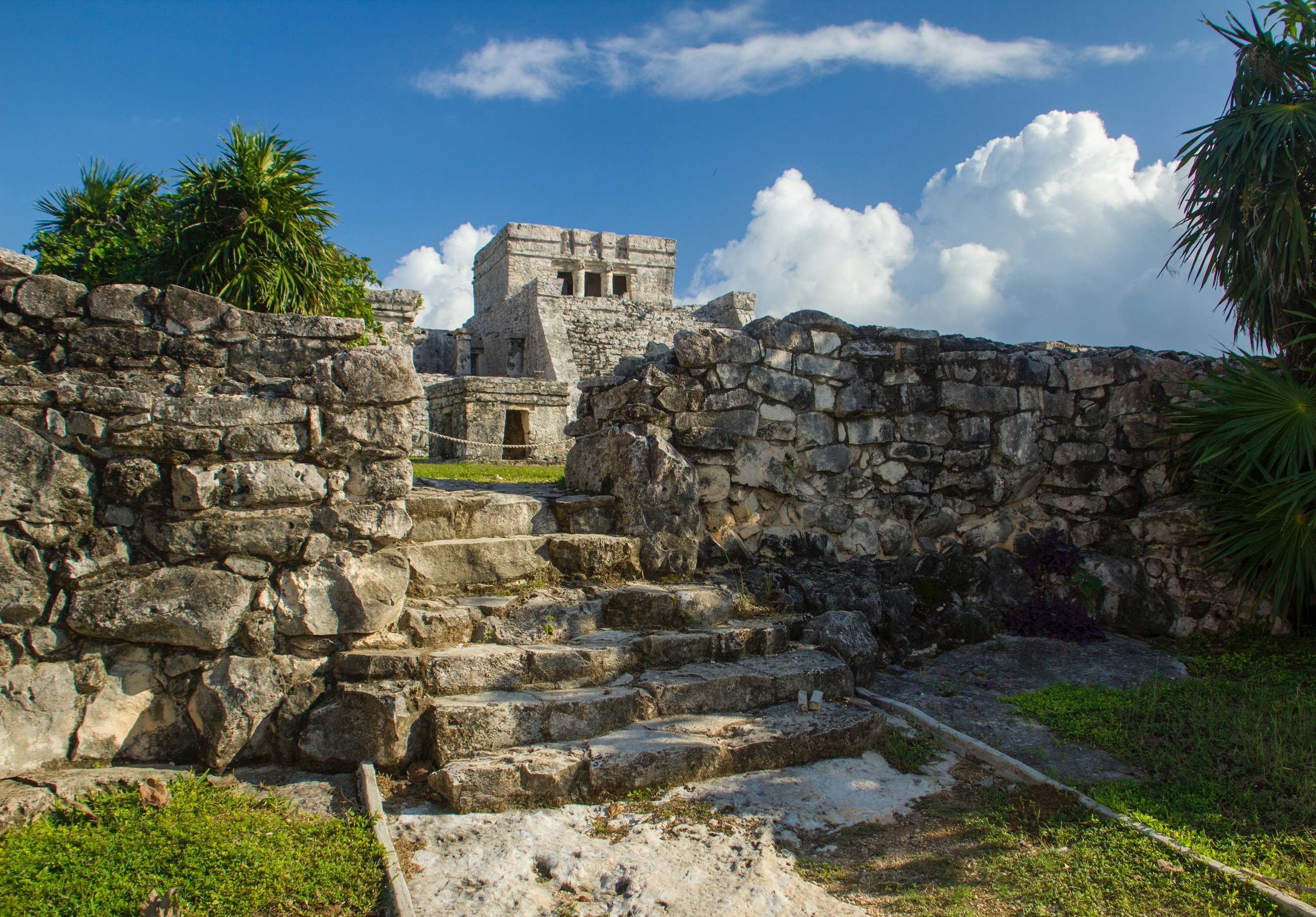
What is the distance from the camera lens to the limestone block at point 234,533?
11.3ft

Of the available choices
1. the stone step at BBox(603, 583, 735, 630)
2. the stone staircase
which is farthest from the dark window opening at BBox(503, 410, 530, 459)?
the stone step at BBox(603, 583, 735, 630)

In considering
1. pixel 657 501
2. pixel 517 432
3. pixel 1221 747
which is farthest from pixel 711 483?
pixel 517 432

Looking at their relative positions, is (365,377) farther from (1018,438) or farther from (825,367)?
(1018,438)

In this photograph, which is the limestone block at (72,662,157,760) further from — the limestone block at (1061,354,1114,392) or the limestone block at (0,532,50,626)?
the limestone block at (1061,354,1114,392)

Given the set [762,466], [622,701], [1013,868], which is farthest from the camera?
[762,466]

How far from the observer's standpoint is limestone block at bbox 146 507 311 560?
3.44 meters

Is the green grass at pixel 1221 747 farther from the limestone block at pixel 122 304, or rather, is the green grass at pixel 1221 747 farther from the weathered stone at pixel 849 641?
the limestone block at pixel 122 304

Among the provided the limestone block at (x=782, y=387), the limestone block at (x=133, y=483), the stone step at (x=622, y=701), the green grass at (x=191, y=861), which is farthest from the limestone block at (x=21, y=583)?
the limestone block at (x=782, y=387)

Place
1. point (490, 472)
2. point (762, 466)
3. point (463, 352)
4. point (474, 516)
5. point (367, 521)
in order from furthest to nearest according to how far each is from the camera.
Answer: point (463, 352) → point (490, 472) → point (762, 466) → point (474, 516) → point (367, 521)

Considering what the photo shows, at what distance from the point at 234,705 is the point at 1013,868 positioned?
317 cm

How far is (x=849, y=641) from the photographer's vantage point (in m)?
4.52

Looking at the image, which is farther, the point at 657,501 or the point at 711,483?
the point at 711,483

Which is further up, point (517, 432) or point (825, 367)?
point (825, 367)

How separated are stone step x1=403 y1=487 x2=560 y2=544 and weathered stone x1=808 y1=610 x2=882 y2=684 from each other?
1615mm
